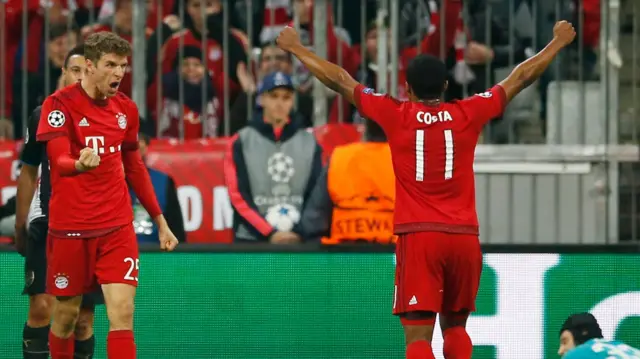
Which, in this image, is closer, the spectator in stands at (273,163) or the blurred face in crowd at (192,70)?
the spectator in stands at (273,163)

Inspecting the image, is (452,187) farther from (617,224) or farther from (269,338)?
(617,224)

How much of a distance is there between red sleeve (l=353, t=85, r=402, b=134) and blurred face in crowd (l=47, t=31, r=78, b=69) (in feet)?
13.5

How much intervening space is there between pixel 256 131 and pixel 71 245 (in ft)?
10.5

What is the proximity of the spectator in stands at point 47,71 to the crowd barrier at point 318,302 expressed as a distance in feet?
8.37

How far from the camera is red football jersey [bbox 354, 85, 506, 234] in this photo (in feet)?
26.8

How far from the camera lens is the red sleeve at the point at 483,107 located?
8297 mm

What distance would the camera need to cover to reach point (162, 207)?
10961mm

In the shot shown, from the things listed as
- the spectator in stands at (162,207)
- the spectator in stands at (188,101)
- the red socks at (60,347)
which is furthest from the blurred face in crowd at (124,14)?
the red socks at (60,347)

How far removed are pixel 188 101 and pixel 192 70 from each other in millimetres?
245

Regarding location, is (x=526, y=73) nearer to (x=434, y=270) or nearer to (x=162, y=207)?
(x=434, y=270)

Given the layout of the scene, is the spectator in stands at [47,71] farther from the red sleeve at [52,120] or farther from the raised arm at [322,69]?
the raised arm at [322,69]

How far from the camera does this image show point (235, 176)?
11.3 m

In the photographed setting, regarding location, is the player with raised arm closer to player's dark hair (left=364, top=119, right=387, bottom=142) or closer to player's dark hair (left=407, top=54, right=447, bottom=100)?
player's dark hair (left=407, top=54, right=447, bottom=100)

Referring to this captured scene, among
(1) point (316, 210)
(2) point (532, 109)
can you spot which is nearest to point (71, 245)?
(1) point (316, 210)
